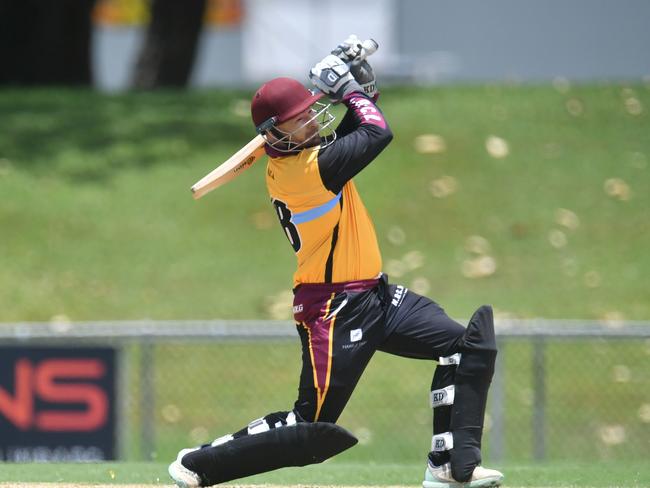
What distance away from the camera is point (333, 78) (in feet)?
19.2

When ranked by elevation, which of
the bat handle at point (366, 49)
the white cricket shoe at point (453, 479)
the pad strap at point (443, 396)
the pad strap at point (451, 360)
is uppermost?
the bat handle at point (366, 49)

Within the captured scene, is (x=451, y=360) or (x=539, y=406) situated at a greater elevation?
(x=451, y=360)

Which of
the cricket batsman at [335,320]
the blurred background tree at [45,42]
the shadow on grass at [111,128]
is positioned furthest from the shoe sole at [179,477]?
the blurred background tree at [45,42]

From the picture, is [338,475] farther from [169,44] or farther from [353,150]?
[169,44]

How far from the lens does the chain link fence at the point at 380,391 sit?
9.48 m

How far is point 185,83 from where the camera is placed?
1852 cm

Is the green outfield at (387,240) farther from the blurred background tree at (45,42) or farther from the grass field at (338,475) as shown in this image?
the blurred background tree at (45,42)

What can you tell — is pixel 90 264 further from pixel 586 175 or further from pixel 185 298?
pixel 586 175

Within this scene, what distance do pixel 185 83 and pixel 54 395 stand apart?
966 cm

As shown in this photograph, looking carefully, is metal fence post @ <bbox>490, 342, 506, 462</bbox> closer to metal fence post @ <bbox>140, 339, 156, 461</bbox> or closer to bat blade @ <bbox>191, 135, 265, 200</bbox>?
metal fence post @ <bbox>140, 339, 156, 461</bbox>

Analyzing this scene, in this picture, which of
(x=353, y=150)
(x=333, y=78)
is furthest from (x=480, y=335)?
(x=333, y=78)

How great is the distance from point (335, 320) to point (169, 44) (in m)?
12.9

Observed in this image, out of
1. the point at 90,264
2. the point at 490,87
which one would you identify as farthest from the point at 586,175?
the point at 90,264

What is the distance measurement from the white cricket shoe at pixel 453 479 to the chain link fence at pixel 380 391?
11.3 feet
